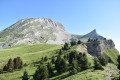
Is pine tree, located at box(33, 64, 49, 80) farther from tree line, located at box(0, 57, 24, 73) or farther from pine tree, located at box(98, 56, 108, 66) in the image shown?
pine tree, located at box(98, 56, 108, 66)

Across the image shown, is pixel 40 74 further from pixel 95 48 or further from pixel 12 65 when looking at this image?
pixel 95 48

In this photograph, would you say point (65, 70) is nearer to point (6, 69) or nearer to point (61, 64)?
point (61, 64)

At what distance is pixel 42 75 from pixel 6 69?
114 feet

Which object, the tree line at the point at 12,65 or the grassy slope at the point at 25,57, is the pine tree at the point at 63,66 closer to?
the grassy slope at the point at 25,57

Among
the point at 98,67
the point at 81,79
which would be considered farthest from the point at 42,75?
the point at 98,67

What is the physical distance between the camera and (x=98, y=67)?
→ 44656 millimetres

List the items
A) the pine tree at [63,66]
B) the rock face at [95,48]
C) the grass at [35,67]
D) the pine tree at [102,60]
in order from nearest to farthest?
the grass at [35,67] → the pine tree at [63,66] → the pine tree at [102,60] → the rock face at [95,48]

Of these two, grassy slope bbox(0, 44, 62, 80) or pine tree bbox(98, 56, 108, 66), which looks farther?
pine tree bbox(98, 56, 108, 66)

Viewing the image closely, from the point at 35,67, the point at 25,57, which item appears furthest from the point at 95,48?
the point at 25,57

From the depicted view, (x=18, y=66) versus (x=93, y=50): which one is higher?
(x=93, y=50)

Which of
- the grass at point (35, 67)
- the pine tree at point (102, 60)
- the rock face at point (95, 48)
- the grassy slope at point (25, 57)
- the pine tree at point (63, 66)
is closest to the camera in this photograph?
the grass at point (35, 67)

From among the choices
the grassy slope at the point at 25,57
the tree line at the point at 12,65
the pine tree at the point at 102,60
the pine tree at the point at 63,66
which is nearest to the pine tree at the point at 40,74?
the pine tree at the point at 63,66

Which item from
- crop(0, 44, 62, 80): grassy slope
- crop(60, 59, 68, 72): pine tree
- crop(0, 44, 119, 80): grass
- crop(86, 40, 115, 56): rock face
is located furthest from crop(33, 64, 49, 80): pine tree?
crop(86, 40, 115, 56): rock face

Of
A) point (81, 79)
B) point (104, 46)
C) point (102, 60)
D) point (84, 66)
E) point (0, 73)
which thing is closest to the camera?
point (81, 79)
